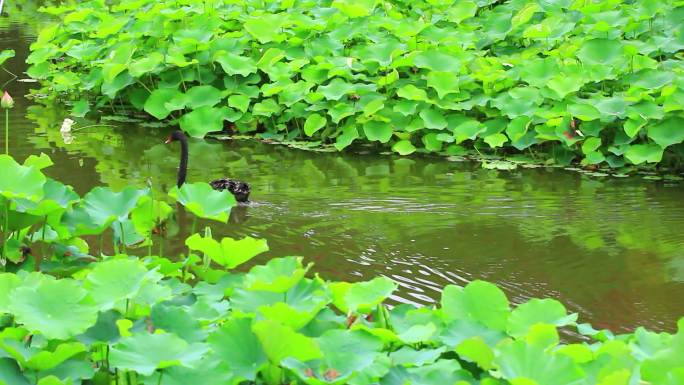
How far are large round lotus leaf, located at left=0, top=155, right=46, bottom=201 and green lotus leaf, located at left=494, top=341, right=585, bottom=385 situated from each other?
56.7 inches

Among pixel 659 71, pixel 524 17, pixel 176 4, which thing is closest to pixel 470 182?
pixel 659 71

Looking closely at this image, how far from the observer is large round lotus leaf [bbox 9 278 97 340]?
8.00ft

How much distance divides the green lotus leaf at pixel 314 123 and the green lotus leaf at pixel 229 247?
430cm

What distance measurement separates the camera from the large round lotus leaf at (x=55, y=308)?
244cm

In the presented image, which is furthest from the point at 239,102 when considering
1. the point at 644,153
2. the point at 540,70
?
the point at 644,153

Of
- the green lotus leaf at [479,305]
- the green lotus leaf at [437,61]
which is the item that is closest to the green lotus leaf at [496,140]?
the green lotus leaf at [437,61]

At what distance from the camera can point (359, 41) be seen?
805 cm

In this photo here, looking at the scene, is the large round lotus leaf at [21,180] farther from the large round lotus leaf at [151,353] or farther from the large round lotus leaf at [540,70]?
the large round lotus leaf at [540,70]

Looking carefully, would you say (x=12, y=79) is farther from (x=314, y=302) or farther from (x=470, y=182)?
(x=314, y=302)

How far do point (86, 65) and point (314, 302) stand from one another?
636 cm

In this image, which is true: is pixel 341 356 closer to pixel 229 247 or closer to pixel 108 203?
pixel 229 247

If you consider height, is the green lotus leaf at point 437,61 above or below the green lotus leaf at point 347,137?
above

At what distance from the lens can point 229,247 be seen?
2.90 m

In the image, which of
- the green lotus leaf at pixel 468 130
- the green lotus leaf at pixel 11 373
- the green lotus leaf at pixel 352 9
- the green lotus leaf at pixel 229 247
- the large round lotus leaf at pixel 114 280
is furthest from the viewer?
the green lotus leaf at pixel 352 9
